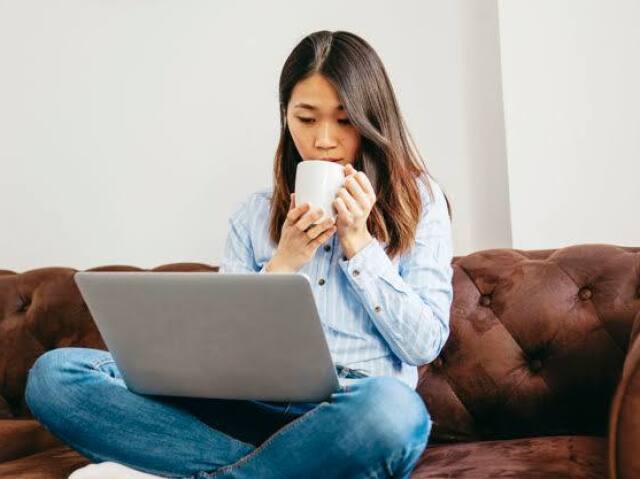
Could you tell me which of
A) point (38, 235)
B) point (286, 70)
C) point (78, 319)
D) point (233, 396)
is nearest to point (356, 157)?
point (286, 70)

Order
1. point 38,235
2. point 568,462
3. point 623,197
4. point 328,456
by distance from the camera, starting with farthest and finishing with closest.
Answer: point 38,235, point 623,197, point 568,462, point 328,456

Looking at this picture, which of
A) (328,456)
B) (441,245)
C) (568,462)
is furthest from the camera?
(441,245)

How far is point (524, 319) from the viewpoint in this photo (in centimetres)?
126

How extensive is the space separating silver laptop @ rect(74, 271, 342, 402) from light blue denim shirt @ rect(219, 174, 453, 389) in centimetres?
23

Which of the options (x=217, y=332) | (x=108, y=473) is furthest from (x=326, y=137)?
(x=108, y=473)

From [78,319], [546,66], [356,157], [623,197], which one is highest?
[546,66]

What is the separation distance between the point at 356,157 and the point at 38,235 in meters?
0.98

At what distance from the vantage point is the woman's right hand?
104 cm

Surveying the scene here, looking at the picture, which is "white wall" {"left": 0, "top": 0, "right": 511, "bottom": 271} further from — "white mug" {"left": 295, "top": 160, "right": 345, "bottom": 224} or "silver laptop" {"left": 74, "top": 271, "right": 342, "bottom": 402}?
"silver laptop" {"left": 74, "top": 271, "right": 342, "bottom": 402}

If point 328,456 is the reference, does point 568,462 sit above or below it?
below

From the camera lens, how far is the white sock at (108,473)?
93 cm

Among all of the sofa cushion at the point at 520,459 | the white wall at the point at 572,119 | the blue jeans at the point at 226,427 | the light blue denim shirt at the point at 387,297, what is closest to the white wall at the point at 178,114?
the white wall at the point at 572,119

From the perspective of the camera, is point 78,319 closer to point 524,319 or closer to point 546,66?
point 524,319

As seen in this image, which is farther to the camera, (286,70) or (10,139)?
(10,139)
